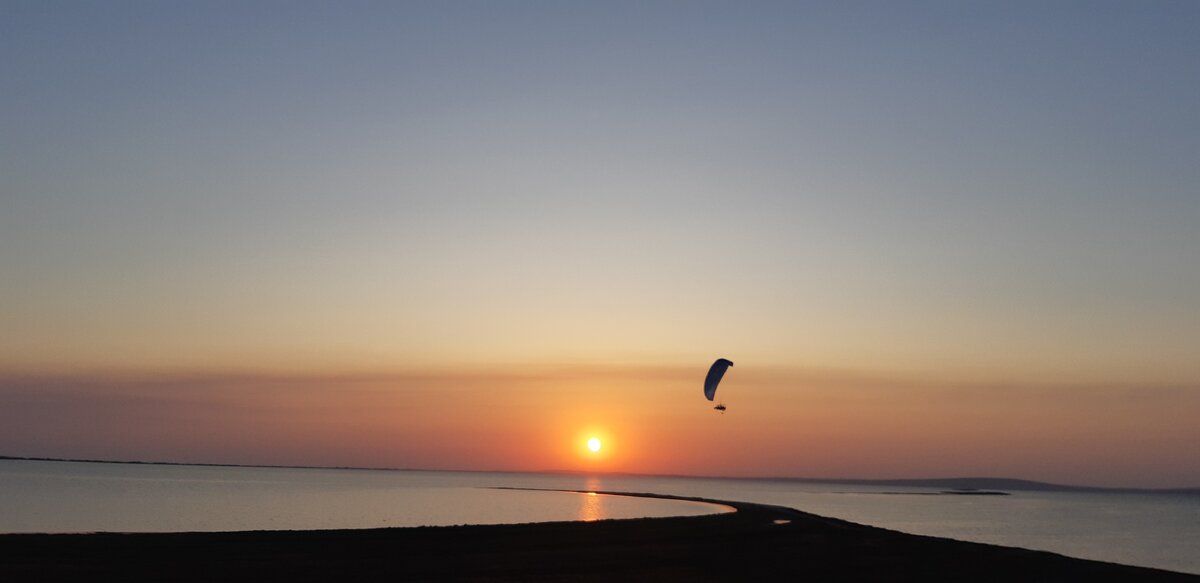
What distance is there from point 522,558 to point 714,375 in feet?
93.5

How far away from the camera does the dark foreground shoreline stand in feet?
97.0

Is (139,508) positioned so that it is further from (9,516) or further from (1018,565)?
(1018,565)

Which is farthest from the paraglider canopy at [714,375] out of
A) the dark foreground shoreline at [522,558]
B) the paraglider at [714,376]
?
the dark foreground shoreline at [522,558]

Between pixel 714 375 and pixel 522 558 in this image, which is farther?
pixel 714 375

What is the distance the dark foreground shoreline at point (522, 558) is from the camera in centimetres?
2956

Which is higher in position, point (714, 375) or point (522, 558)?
point (714, 375)

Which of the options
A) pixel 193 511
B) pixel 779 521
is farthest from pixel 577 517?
→ pixel 193 511

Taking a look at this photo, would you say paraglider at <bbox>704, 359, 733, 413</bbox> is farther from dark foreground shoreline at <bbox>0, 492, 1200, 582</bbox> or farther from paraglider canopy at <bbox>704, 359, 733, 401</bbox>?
dark foreground shoreline at <bbox>0, 492, 1200, 582</bbox>

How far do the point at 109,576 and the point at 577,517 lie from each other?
4764 cm

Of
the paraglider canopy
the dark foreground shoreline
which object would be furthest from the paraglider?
the dark foreground shoreline

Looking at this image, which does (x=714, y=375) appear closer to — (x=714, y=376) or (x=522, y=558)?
(x=714, y=376)

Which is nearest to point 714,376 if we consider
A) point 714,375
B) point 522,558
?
point 714,375

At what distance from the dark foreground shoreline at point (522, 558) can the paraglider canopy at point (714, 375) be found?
13.4 meters

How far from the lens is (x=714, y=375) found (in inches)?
2409
